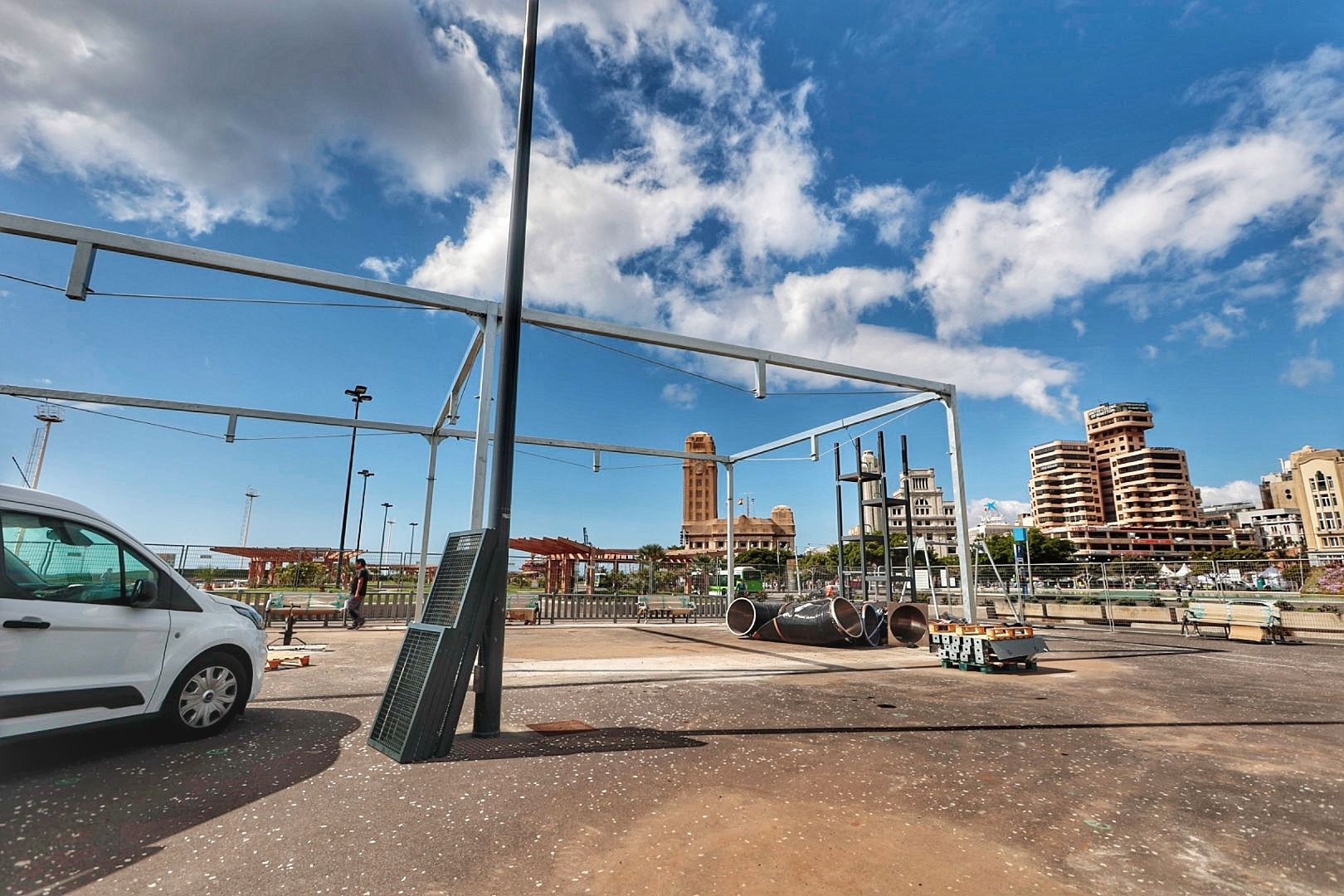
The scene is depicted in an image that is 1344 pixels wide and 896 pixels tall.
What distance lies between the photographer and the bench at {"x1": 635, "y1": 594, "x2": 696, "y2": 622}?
21.8 metres

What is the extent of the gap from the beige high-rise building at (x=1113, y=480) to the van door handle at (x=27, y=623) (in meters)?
151

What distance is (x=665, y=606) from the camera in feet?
71.5

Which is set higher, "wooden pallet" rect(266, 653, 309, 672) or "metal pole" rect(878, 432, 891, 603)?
"metal pole" rect(878, 432, 891, 603)

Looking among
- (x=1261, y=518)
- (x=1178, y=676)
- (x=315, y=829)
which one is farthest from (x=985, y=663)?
(x=1261, y=518)

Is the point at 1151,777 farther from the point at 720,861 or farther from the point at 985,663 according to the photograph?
the point at 985,663

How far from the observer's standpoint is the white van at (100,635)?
4.06m

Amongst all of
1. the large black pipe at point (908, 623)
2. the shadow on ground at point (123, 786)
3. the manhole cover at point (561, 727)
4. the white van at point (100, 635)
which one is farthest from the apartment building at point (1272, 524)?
the white van at point (100, 635)

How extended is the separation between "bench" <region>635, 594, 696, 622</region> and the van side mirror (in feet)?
58.7

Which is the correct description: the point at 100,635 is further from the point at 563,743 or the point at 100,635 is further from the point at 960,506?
the point at 960,506

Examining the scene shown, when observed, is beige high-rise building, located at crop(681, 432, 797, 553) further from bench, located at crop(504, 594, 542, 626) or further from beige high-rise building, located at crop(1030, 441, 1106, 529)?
bench, located at crop(504, 594, 542, 626)

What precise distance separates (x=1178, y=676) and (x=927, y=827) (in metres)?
8.62

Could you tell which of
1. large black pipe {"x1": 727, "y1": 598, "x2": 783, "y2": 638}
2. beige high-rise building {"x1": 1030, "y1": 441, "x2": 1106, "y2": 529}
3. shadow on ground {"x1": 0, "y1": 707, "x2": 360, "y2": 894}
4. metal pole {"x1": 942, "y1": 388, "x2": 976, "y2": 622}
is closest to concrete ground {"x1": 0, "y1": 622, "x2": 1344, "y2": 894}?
shadow on ground {"x1": 0, "y1": 707, "x2": 360, "y2": 894}

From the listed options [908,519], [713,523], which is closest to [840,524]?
[908,519]

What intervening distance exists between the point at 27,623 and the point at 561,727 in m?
3.95
